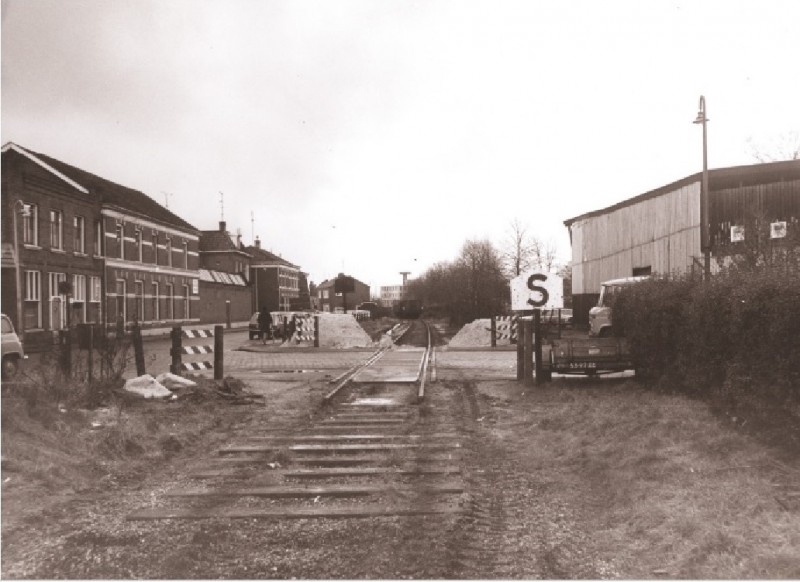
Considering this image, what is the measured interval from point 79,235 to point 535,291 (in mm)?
26176

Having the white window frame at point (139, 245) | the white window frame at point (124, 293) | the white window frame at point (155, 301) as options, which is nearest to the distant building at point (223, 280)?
the white window frame at point (155, 301)

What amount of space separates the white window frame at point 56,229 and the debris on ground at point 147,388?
20097 millimetres

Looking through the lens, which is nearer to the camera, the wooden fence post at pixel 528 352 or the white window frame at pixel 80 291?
the wooden fence post at pixel 528 352

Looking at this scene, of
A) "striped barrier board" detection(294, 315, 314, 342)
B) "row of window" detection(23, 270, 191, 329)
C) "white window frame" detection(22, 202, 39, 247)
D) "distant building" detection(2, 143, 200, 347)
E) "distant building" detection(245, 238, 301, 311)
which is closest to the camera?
"row of window" detection(23, 270, 191, 329)

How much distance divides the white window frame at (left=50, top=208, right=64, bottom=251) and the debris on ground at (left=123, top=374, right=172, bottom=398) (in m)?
20.1

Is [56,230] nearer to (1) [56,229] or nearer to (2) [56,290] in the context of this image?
(1) [56,229]

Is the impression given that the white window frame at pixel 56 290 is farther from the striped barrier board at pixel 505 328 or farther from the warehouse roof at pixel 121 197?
the striped barrier board at pixel 505 328

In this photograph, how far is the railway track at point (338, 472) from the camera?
5.76 meters

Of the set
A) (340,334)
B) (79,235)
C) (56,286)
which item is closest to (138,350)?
(340,334)

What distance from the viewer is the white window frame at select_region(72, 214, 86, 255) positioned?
3203cm

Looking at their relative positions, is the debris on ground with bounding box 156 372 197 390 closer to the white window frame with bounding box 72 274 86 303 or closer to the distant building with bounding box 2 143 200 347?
the distant building with bounding box 2 143 200 347

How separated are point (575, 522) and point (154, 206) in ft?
147

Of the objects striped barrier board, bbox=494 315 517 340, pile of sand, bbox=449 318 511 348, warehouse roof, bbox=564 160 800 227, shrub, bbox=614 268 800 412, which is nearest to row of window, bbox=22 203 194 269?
pile of sand, bbox=449 318 511 348

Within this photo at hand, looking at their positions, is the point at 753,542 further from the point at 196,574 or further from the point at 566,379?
the point at 566,379
